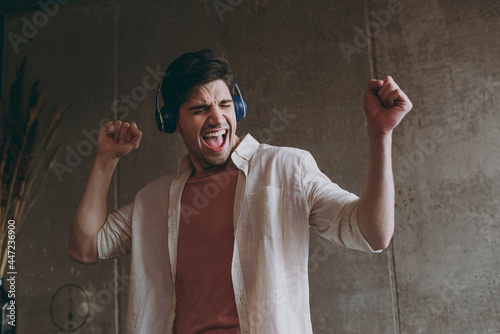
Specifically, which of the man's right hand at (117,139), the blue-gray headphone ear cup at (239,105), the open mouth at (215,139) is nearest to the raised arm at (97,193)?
the man's right hand at (117,139)

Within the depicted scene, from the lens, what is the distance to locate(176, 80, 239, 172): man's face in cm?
168

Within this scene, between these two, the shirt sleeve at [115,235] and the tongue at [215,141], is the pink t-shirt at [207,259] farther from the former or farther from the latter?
the shirt sleeve at [115,235]

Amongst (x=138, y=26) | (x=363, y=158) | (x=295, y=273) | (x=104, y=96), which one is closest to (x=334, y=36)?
(x=363, y=158)

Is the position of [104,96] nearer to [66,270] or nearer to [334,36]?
[66,270]

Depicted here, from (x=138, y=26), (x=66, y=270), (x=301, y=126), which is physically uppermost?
(x=138, y=26)

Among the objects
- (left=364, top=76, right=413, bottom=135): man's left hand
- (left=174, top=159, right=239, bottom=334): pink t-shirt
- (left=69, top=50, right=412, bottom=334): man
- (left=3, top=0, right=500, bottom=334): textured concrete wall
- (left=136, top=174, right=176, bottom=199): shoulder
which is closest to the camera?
(left=364, top=76, right=413, bottom=135): man's left hand

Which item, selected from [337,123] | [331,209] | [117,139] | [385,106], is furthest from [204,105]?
[337,123]

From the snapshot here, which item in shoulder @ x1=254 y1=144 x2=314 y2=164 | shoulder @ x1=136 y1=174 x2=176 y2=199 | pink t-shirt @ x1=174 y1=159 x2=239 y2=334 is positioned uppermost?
shoulder @ x1=254 y1=144 x2=314 y2=164

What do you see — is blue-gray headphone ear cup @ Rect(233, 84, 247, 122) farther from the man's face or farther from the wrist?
the wrist

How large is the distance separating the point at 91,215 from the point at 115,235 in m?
0.13

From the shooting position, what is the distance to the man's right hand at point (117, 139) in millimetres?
1698

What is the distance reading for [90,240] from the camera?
1670 millimetres

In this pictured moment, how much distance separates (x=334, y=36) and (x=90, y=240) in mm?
1882

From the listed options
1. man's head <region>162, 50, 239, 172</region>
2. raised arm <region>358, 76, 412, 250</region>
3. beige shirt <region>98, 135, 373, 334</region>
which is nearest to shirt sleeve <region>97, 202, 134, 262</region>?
beige shirt <region>98, 135, 373, 334</region>
